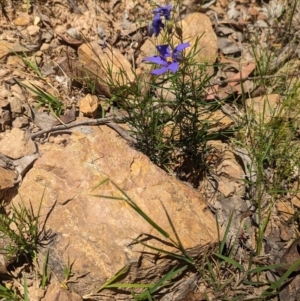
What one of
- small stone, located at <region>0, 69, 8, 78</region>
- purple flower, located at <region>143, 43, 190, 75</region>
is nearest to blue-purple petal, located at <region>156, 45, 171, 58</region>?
purple flower, located at <region>143, 43, 190, 75</region>

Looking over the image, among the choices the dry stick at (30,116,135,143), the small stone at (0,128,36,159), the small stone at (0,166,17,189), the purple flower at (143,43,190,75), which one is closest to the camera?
the purple flower at (143,43,190,75)

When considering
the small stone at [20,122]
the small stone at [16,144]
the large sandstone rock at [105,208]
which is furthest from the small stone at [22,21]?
the large sandstone rock at [105,208]

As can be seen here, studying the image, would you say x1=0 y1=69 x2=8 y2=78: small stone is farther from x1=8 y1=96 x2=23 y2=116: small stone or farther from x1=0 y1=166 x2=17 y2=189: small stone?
x1=0 y1=166 x2=17 y2=189: small stone

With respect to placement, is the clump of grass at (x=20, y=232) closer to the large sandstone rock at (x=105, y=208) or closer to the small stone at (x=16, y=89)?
the large sandstone rock at (x=105, y=208)

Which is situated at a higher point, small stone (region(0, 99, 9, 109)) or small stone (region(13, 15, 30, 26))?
small stone (region(13, 15, 30, 26))

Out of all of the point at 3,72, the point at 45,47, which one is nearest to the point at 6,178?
the point at 3,72

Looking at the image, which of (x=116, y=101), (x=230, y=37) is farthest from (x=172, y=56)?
(x=230, y=37)

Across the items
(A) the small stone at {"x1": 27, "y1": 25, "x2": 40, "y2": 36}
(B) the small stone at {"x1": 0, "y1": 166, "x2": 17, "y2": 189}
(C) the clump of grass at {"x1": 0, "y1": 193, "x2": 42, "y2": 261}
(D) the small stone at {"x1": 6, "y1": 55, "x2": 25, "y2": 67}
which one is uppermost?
(A) the small stone at {"x1": 27, "y1": 25, "x2": 40, "y2": 36}
